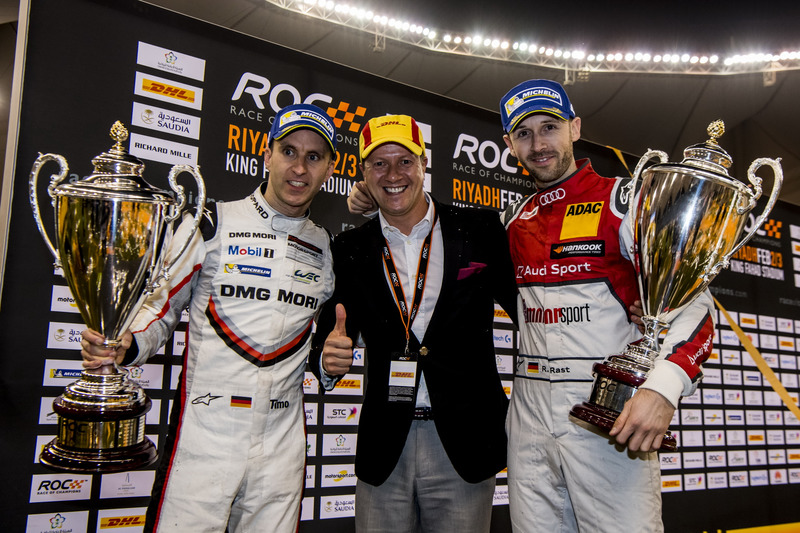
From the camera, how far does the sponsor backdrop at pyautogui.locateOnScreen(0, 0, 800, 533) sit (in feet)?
7.55

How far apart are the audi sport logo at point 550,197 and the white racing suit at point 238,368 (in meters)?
0.84

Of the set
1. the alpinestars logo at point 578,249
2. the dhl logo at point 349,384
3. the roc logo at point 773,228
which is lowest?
the dhl logo at point 349,384

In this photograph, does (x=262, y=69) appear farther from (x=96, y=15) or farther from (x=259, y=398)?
(x=259, y=398)

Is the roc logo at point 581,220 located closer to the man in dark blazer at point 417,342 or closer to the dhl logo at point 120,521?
the man in dark blazer at point 417,342

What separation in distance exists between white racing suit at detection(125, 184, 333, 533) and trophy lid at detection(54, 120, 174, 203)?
1.22 feet

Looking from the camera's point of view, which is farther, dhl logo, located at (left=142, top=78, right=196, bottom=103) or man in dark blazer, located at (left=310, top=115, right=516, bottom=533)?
dhl logo, located at (left=142, top=78, right=196, bottom=103)

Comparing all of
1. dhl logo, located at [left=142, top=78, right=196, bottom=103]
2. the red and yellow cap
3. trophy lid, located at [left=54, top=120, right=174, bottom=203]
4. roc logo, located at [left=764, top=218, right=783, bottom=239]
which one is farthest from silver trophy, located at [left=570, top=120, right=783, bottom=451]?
roc logo, located at [left=764, top=218, right=783, bottom=239]

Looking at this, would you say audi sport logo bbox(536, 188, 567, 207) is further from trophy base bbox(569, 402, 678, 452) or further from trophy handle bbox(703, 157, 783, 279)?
trophy base bbox(569, 402, 678, 452)

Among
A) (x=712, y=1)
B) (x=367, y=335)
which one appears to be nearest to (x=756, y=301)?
(x=712, y=1)

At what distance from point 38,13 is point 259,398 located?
6.82 ft

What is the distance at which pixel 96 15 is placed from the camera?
2518 mm

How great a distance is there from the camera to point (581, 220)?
1775mm

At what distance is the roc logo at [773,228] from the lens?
5262 millimetres

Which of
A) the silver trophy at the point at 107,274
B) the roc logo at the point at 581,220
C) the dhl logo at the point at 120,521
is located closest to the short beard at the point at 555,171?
the roc logo at the point at 581,220
